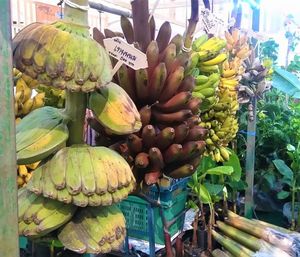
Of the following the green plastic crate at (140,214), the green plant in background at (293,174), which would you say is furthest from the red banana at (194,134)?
the green plant in background at (293,174)

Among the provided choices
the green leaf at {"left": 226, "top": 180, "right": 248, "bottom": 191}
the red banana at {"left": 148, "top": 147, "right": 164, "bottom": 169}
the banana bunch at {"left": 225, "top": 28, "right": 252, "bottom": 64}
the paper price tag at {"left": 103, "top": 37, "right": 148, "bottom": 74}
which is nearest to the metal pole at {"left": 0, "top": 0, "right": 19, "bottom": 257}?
the paper price tag at {"left": 103, "top": 37, "right": 148, "bottom": 74}

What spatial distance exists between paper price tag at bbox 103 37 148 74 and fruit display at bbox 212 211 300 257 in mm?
1146

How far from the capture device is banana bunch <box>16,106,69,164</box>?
Result: 46 cm

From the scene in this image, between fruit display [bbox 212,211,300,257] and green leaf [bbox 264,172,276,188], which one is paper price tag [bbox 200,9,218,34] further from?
green leaf [bbox 264,172,276,188]

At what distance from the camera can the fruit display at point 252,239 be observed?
4.87ft

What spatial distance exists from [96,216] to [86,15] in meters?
0.27

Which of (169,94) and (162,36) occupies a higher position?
(162,36)

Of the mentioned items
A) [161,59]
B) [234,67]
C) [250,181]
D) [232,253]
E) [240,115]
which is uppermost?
[161,59]

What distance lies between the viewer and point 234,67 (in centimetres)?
143

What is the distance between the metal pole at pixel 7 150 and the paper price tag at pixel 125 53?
22 centimetres

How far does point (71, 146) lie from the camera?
495 millimetres

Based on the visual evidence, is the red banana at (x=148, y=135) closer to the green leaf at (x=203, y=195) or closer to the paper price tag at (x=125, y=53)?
the paper price tag at (x=125, y=53)

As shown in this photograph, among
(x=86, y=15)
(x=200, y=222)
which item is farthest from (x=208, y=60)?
(x=200, y=222)

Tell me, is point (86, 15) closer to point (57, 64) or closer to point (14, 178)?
point (57, 64)
